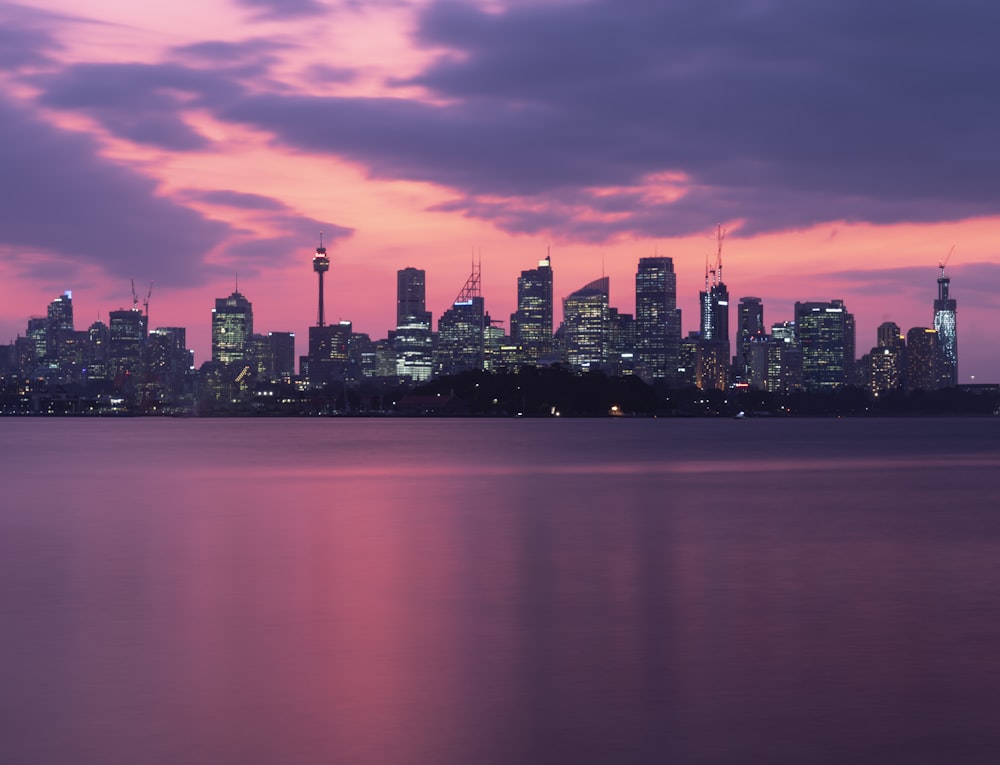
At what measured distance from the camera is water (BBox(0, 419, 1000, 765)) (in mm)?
13812

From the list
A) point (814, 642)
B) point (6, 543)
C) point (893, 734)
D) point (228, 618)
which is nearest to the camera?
point (893, 734)

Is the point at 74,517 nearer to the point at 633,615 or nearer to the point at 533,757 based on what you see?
the point at 633,615

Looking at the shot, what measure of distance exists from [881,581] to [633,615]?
8.05 m

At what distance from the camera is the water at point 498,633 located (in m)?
13.8

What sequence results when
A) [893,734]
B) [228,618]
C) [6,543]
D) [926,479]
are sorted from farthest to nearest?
[926,479] < [6,543] < [228,618] < [893,734]

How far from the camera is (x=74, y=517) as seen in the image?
148ft

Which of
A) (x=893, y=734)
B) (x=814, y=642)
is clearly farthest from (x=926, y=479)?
(x=893, y=734)

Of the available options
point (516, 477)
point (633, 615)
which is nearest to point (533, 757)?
point (633, 615)

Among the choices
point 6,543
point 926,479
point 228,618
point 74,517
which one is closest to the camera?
point 228,618

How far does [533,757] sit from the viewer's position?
13.0 metres

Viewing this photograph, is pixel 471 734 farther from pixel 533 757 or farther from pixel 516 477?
pixel 516 477

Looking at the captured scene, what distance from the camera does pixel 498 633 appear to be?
68.6 ft

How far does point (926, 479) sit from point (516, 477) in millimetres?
23801

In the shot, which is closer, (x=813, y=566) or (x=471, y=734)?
(x=471, y=734)
